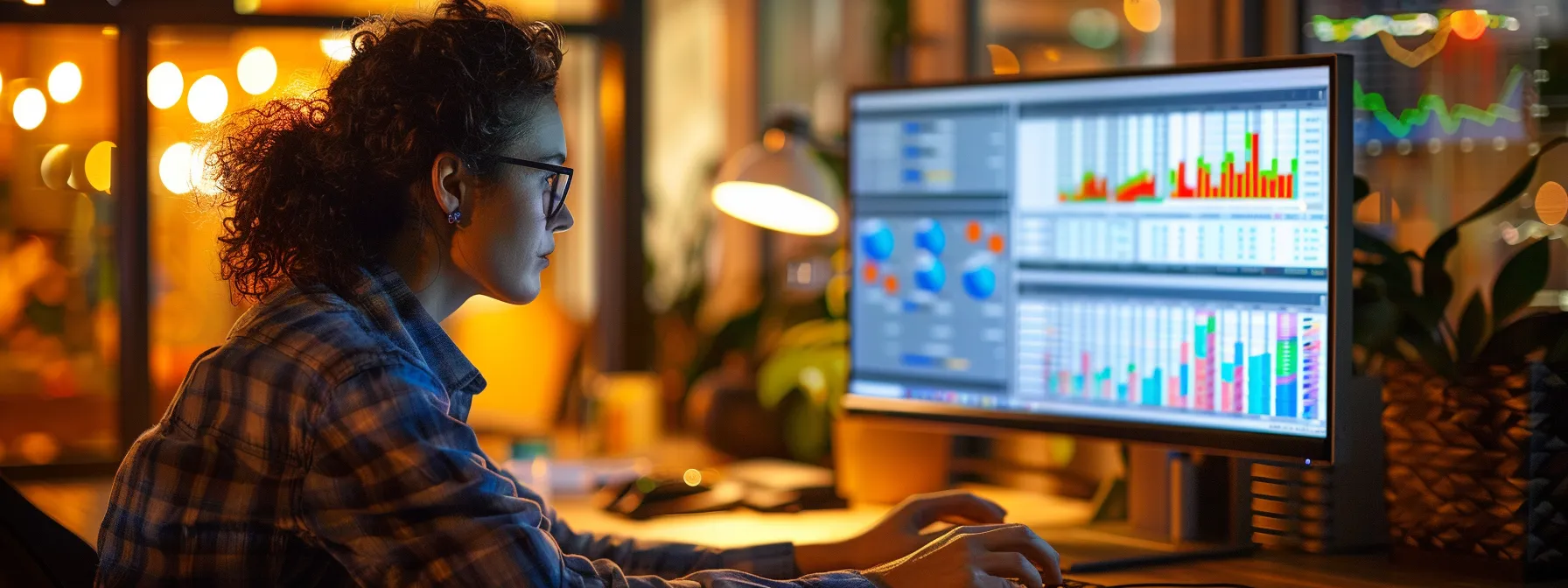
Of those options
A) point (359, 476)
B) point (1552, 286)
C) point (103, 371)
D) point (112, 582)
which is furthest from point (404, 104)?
point (103, 371)

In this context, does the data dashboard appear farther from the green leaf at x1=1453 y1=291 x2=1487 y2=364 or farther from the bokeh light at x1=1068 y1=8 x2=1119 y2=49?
the bokeh light at x1=1068 y1=8 x2=1119 y2=49

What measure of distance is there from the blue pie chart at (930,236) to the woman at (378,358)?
54 cm

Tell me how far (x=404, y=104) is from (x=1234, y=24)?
1.13 m

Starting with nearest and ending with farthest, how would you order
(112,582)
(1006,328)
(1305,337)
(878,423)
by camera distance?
1. (112,582)
2. (1305,337)
3. (1006,328)
4. (878,423)

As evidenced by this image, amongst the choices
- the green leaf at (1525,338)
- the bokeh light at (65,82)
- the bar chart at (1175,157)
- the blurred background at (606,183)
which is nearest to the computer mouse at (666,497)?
the blurred background at (606,183)

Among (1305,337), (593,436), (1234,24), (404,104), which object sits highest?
(1234,24)

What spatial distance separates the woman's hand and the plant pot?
1.38ft

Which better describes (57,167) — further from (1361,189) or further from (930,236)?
(1361,189)

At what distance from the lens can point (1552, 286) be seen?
5.00 feet

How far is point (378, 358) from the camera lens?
1005 millimetres

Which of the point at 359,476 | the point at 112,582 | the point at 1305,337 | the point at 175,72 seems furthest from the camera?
the point at 175,72

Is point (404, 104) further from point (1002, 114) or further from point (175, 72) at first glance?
point (175, 72)

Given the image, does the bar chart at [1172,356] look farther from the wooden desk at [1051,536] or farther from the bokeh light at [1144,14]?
the bokeh light at [1144,14]

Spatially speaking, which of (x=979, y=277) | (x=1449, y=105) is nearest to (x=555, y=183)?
(x=979, y=277)
